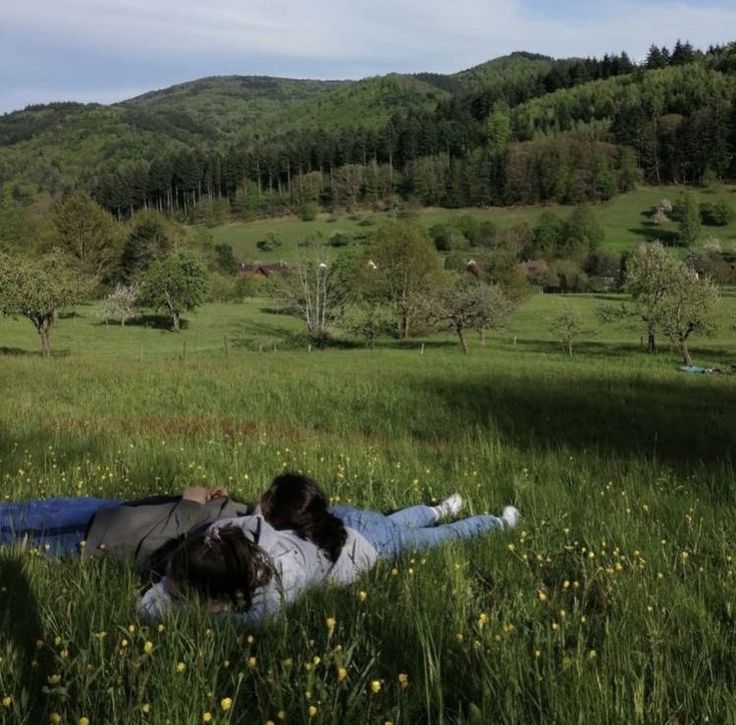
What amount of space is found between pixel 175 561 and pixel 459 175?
154556mm

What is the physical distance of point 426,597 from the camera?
3.45 m

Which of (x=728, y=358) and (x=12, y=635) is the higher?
(x=12, y=635)

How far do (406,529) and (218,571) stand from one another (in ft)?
5.56

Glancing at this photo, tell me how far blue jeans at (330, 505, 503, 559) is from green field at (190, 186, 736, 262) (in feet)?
344

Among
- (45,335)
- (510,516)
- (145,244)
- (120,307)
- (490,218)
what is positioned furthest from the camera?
Answer: (490,218)

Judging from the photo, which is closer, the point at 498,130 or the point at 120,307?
the point at 120,307

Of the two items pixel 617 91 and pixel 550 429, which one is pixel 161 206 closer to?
pixel 617 91

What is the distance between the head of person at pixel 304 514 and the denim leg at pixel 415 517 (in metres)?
0.94

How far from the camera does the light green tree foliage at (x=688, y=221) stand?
10257cm

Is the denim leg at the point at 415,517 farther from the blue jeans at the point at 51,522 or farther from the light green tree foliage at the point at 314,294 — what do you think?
the light green tree foliage at the point at 314,294

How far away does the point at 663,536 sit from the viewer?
469 centimetres

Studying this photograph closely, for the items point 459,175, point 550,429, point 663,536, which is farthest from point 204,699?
point 459,175

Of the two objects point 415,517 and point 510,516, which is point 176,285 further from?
point 510,516

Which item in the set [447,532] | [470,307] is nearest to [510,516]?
[447,532]
